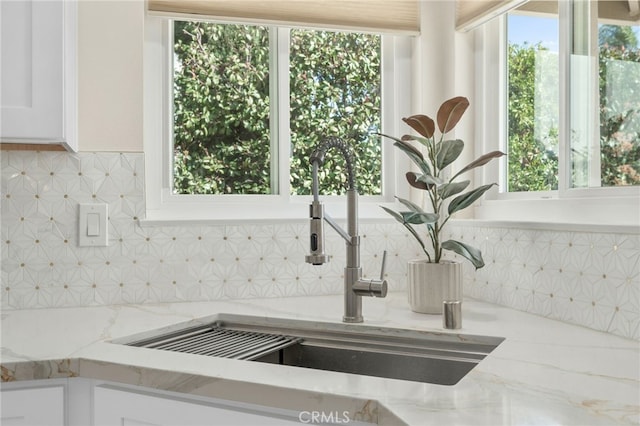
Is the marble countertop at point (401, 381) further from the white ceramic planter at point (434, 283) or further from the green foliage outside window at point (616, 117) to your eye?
the green foliage outside window at point (616, 117)

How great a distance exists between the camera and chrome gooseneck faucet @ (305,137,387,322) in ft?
4.53

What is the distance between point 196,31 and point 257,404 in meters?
1.39

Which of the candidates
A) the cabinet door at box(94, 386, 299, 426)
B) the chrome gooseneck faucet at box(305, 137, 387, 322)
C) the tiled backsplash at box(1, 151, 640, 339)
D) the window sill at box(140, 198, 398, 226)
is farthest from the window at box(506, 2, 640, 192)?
the cabinet door at box(94, 386, 299, 426)

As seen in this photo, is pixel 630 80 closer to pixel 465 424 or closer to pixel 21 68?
pixel 465 424

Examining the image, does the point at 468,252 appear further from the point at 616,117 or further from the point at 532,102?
the point at 532,102

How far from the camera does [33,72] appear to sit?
1343 mm

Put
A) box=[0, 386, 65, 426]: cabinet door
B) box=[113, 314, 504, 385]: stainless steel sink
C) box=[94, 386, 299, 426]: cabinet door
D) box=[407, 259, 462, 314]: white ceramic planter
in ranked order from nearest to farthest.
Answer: box=[94, 386, 299, 426]: cabinet door, box=[0, 386, 65, 426]: cabinet door, box=[113, 314, 504, 385]: stainless steel sink, box=[407, 259, 462, 314]: white ceramic planter

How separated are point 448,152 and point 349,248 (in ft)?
1.24

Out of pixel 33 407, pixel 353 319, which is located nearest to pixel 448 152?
pixel 353 319

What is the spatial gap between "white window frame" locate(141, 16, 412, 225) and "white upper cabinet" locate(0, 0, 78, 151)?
447 millimetres

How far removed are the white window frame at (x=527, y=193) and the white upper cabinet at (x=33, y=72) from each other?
124cm

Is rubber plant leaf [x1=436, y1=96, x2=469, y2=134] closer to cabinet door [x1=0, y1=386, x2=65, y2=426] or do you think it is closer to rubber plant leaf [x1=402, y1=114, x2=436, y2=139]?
rubber plant leaf [x1=402, y1=114, x2=436, y2=139]

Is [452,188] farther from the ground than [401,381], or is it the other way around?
[452,188]

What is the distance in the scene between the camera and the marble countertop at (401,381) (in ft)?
2.56
